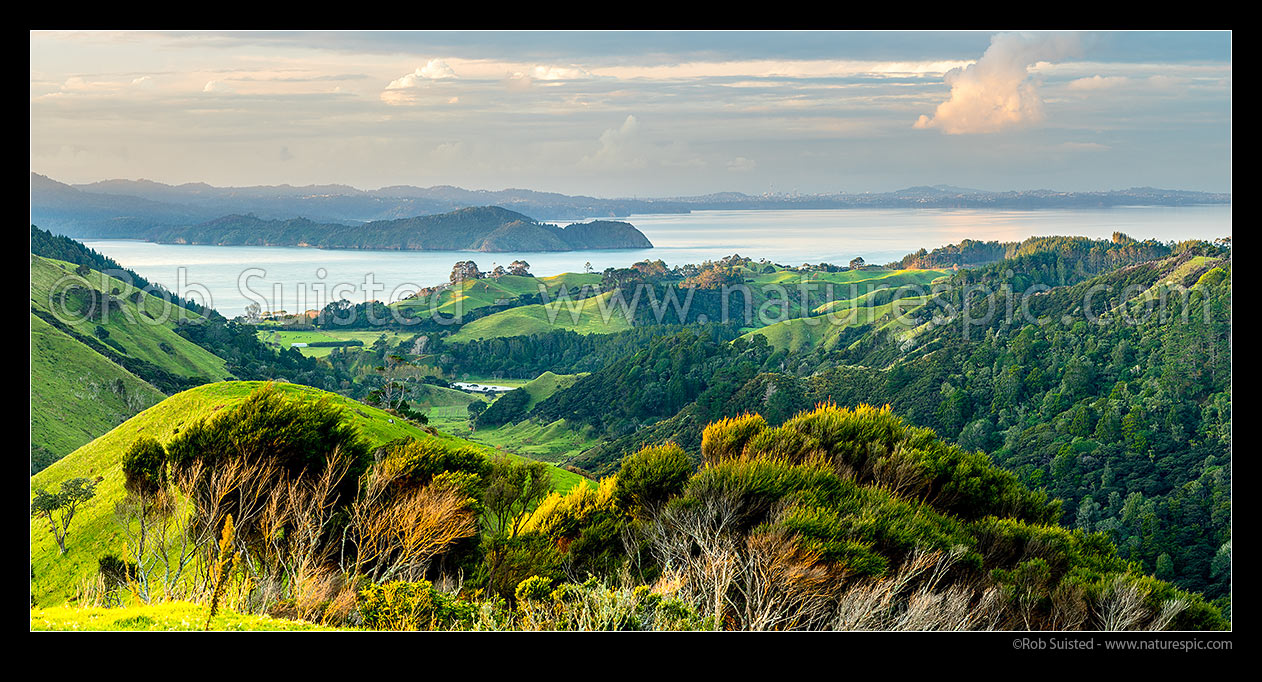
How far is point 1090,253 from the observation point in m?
104

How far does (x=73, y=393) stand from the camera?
47.4 meters

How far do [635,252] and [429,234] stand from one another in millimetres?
29183

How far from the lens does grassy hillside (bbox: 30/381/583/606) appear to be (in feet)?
68.4

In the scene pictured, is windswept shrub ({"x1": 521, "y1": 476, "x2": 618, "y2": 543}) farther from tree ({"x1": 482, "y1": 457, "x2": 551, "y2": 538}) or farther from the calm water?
the calm water

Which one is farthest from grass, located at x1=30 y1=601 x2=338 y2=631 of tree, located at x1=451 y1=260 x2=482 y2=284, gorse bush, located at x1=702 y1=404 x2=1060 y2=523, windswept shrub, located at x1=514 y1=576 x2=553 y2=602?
tree, located at x1=451 y1=260 x2=482 y2=284

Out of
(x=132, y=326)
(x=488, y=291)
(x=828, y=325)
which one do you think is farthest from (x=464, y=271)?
(x=132, y=326)

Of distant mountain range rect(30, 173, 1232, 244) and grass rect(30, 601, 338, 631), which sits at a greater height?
distant mountain range rect(30, 173, 1232, 244)

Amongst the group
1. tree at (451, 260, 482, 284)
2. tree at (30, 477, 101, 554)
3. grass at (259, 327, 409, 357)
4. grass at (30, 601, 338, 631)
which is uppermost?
tree at (451, 260, 482, 284)

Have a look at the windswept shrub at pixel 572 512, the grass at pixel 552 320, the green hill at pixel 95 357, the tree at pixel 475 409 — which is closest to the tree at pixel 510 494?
the windswept shrub at pixel 572 512

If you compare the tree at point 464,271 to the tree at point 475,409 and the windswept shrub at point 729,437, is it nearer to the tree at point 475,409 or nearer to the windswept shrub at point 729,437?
the tree at point 475,409

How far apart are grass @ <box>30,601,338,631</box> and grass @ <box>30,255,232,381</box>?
58.5m
